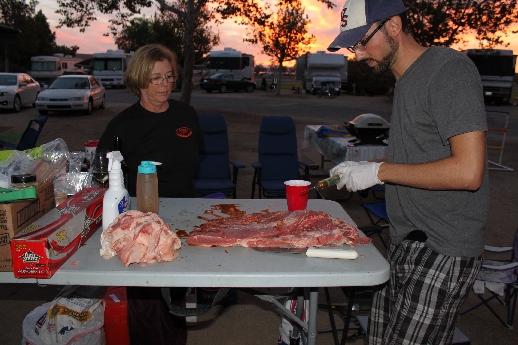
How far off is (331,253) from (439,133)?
26.4 inches

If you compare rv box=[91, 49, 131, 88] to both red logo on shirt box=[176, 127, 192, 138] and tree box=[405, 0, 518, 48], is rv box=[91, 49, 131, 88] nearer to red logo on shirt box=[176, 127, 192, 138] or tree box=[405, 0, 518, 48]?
tree box=[405, 0, 518, 48]

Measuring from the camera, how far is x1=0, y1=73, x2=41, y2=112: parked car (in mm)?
17797

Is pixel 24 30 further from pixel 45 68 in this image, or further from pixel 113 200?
pixel 113 200

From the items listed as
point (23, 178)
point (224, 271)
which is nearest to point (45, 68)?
point (23, 178)

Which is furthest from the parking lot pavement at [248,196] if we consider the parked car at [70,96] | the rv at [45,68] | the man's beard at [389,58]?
the rv at [45,68]

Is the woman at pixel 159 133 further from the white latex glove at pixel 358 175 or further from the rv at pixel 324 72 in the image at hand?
the rv at pixel 324 72

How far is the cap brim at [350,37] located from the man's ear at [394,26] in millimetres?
91

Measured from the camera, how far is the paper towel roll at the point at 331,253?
6.55 ft

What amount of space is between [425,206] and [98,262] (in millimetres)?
1410

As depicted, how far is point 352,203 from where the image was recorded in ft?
24.6

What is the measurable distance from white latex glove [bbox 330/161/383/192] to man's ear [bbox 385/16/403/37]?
0.59 metres

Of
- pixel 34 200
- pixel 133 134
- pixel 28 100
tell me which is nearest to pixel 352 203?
pixel 133 134

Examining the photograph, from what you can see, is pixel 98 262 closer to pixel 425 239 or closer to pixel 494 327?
pixel 425 239

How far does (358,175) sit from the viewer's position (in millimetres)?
2201
